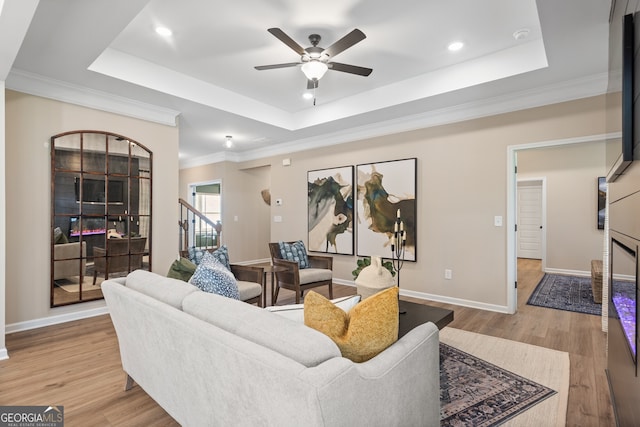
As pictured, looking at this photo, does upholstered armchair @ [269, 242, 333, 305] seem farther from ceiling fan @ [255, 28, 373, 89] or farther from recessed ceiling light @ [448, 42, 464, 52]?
recessed ceiling light @ [448, 42, 464, 52]

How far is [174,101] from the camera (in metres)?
3.88

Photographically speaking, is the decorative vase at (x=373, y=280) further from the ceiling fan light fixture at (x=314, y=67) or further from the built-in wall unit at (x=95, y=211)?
the built-in wall unit at (x=95, y=211)

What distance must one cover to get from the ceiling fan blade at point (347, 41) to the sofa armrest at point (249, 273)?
2154 millimetres

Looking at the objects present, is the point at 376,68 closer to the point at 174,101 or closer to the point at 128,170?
the point at 174,101

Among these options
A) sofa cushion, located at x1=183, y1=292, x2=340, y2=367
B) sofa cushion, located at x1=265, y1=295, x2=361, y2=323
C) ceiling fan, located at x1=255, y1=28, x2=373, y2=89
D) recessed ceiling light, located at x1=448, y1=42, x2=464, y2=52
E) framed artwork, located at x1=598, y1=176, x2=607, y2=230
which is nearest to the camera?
sofa cushion, located at x1=183, y1=292, x2=340, y2=367

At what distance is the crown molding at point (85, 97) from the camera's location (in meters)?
3.16

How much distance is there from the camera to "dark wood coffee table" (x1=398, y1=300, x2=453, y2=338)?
7.17 feet

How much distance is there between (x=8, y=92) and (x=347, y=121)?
370cm

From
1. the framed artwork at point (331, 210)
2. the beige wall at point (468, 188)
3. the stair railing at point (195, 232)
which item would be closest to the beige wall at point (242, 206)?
the stair railing at point (195, 232)

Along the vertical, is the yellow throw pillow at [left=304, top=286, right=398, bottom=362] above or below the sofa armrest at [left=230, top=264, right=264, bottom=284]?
above

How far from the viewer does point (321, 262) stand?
14.1ft

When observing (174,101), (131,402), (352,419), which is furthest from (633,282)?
(174,101)

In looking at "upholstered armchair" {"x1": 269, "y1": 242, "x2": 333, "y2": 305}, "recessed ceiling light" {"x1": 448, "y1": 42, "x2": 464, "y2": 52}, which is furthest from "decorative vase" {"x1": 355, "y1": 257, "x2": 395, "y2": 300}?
"recessed ceiling light" {"x1": 448, "y1": 42, "x2": 464, "y2": 52}

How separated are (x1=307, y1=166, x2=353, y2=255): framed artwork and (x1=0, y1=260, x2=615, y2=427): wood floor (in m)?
2.03
